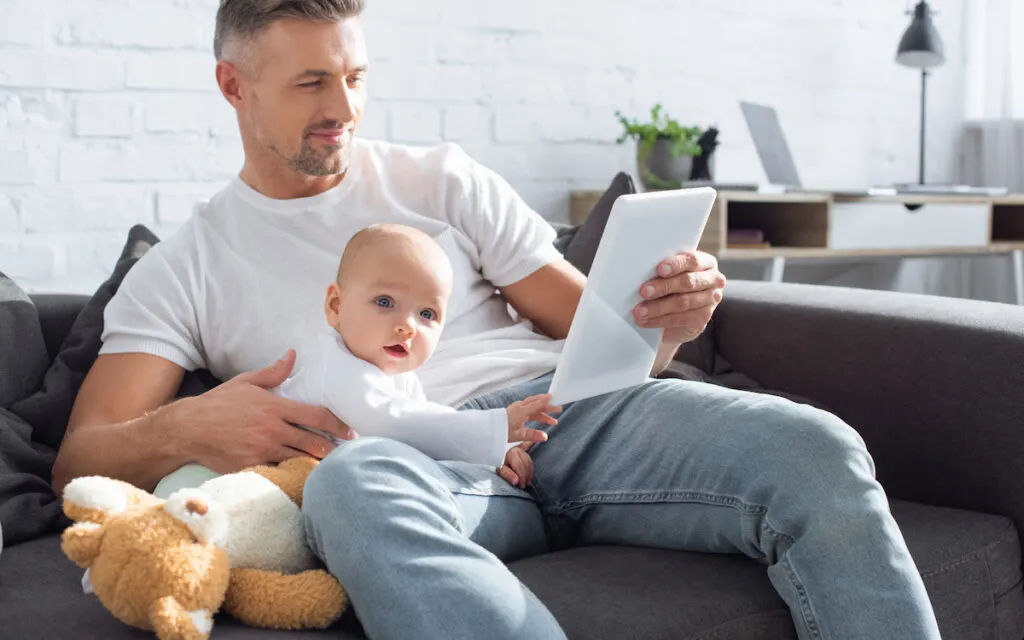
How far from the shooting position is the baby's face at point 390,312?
123 centimetres

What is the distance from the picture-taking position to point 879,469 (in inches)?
61.8

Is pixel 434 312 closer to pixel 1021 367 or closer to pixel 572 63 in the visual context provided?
pixel 1021 367

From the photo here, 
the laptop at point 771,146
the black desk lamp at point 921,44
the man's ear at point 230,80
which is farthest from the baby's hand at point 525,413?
the black desk lamp at point 921,44

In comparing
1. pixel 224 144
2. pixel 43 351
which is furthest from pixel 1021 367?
pixel 224 144

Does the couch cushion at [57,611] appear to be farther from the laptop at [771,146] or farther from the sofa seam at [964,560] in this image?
the laptop at [771,146]

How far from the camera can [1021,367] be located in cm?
141

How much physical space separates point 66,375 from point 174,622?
67cm

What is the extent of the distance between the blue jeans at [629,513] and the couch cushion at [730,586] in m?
0.03

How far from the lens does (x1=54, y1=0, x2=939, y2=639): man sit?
1.03 metres

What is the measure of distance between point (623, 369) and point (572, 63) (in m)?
1.86

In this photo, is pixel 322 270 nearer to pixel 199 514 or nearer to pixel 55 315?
pixel 55 315

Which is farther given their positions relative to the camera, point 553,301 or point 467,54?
point 467,54

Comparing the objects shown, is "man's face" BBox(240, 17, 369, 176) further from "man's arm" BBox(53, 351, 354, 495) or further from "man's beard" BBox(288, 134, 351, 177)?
"man's arm" BBox(53, 351, 354, 495)

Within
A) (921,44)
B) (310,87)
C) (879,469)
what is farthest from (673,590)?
(921,44)
